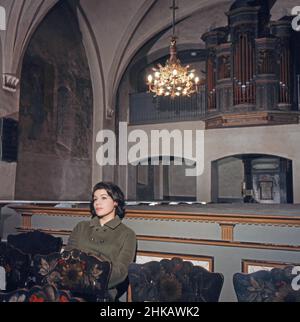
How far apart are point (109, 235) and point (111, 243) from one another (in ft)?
0.22

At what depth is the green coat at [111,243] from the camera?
108 inches

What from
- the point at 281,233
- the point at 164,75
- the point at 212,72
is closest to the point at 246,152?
the point at 212,72

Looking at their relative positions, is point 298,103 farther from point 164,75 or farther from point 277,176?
point 164,75

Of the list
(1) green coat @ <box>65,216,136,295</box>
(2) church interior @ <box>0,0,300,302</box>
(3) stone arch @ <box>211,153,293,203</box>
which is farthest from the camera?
(3) stone arch @ <box>211,153,293,203</box>

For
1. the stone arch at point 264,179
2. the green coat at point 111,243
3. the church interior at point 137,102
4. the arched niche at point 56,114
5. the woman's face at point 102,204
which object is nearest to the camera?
the green coat at point 111,243

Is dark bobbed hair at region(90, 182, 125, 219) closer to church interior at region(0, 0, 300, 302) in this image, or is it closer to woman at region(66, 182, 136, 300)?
woman at region(66, 182, 136, 300)

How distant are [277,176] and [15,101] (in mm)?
8340

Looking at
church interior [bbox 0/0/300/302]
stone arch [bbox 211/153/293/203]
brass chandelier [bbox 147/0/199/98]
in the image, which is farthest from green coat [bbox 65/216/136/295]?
stone arch [bbox 211/153/293/203]

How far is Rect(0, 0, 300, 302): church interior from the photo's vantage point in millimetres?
8102

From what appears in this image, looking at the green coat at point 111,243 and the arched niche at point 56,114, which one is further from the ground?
the arched niche at point 56,114

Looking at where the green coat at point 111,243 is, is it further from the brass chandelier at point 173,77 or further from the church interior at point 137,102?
the brass chandelier at point 173,77

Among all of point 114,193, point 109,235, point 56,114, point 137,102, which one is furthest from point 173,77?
point 109,235

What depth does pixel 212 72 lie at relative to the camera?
10.7 m

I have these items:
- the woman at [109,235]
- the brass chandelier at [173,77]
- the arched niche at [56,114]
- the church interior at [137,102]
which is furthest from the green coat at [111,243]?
the arched niche at [56,114]
